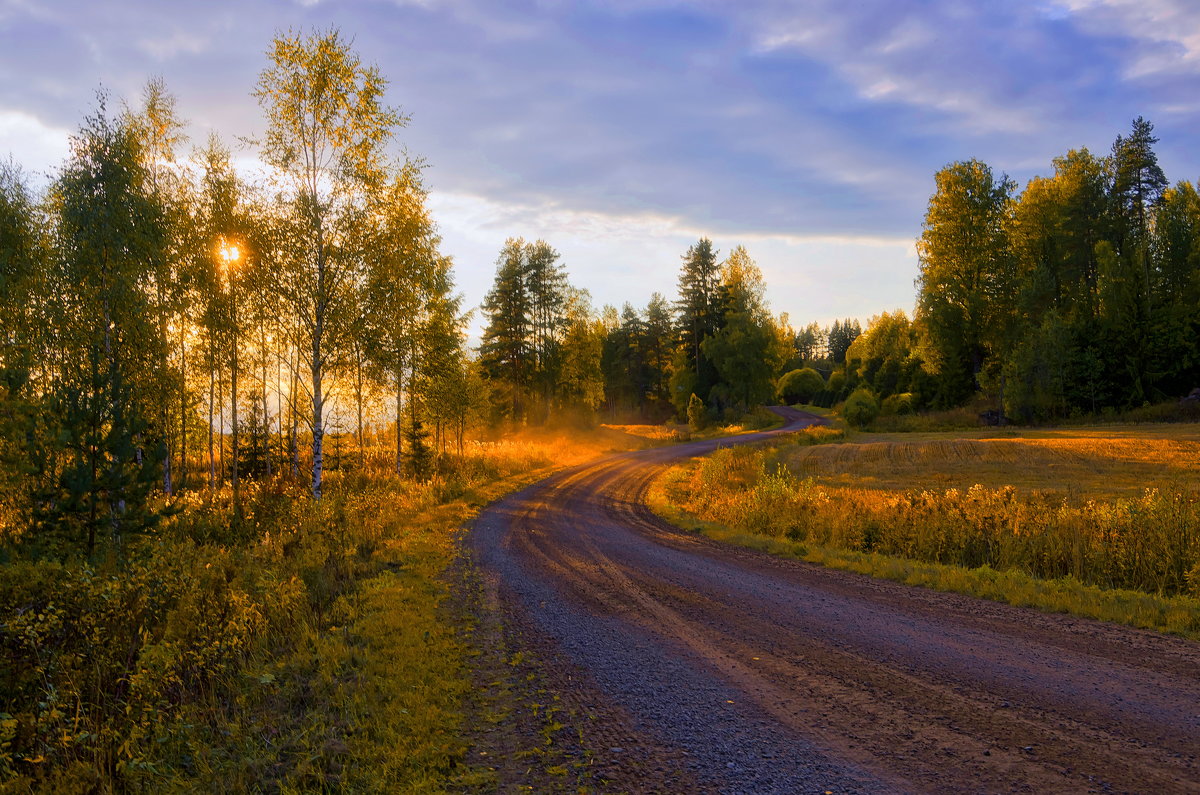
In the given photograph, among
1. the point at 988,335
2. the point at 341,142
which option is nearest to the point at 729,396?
the point at 988,335

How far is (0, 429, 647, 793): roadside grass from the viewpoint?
457 centimetres

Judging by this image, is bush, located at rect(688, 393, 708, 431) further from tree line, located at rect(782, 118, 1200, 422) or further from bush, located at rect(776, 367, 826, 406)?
bush, located at rect(776, 367, 826, 406)

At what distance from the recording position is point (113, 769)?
491cm

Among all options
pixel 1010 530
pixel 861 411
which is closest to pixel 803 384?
pixel 861 411

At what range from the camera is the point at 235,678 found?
6254 mm

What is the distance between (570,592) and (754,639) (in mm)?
3496

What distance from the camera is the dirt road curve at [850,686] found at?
4211 mm

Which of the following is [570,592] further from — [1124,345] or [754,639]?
[1124,345]

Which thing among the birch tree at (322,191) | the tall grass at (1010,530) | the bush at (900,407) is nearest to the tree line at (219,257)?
the birch tree at (322,191)

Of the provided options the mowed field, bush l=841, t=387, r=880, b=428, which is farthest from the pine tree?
the mowed field

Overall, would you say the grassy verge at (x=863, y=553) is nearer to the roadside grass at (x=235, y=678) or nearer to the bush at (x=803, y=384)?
the roadside grass at (x=235, y=678)

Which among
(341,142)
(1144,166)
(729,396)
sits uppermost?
(1144,166)

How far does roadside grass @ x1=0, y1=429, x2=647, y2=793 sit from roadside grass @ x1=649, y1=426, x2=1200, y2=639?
7.83 metres

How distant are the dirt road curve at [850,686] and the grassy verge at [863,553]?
20.9 inches
